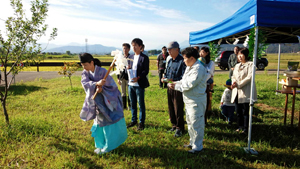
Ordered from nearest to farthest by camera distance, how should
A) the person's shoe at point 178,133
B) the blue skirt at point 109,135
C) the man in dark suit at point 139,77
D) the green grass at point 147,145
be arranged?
the green grass at point 147,145 → the blue skirt at point 109,135 → the person's shoe at point 178,133 → the man in dark suit at point 139,77

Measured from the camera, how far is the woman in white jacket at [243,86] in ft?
12.8

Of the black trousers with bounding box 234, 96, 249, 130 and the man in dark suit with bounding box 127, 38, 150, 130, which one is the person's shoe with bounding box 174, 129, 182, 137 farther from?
the black trousers with bounding box 234, 96, 249, 130

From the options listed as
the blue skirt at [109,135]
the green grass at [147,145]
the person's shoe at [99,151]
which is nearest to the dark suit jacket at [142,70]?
the green grass at [147,145]

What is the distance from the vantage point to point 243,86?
3.98 meters

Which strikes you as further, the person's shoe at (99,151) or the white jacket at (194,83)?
the person's shoe at (99,151)

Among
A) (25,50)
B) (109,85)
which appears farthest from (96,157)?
(25,50)

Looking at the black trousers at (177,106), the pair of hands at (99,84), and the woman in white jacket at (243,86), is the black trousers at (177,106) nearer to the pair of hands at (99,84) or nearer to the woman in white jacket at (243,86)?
the woman in white jacket at (243,86)

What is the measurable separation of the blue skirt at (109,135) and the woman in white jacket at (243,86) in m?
2.51

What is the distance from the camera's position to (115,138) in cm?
330

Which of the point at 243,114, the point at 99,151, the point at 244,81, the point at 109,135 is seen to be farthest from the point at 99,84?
the point at 243,114

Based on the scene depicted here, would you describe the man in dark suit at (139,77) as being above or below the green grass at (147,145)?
above

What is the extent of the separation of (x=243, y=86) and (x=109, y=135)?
2.87 m

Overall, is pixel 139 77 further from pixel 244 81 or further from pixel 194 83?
pixel 244 81

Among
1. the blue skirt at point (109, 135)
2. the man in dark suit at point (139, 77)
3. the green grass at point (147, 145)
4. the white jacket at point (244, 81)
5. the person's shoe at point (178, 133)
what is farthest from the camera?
the man in dark suit at point (139, 77)
